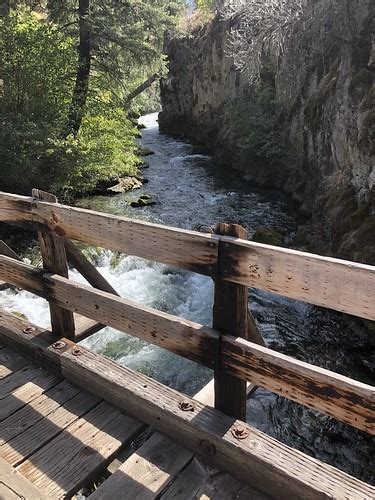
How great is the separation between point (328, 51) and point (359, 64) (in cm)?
268

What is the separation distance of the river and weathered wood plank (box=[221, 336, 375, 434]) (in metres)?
3.52

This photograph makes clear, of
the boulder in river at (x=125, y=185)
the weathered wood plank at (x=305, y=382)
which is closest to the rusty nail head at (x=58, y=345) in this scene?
the weathered wood plank at (x=305, y=382)

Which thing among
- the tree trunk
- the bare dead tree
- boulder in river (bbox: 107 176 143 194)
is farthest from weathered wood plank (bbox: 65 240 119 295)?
boulder in river (bbox: 107 176 143 194)

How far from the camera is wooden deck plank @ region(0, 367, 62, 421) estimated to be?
3113 millimetres

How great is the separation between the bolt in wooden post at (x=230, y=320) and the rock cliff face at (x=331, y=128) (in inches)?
228

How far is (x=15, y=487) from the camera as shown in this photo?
2357 mm

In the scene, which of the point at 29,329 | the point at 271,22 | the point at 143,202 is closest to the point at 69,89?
the point at 143,202

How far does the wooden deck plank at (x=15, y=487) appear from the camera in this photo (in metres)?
2.30

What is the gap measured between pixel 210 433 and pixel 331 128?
37.6 feet

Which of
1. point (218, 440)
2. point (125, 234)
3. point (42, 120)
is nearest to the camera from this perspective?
point (218, 440)

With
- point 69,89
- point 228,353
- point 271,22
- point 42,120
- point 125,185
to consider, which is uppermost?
point 271,22

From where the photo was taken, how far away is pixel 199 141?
95.5 feet

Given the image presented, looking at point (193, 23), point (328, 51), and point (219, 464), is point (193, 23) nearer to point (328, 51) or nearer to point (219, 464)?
point (328, 51)

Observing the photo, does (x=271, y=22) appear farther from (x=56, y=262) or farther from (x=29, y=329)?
(x=29, y=329)
